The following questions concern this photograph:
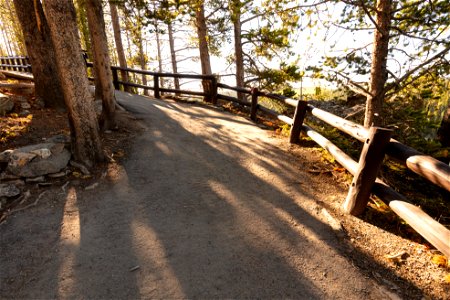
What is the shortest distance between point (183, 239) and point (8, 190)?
3.08 meters

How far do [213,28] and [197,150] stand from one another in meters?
9.13

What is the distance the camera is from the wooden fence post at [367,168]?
3176 mm

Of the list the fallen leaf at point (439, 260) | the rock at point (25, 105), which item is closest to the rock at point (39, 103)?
the rock at point (25, 105)

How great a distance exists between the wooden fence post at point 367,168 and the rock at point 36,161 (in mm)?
5018

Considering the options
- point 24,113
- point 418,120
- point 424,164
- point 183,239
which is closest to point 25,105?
point 24,113

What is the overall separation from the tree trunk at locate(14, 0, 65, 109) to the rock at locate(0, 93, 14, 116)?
0.75 meters

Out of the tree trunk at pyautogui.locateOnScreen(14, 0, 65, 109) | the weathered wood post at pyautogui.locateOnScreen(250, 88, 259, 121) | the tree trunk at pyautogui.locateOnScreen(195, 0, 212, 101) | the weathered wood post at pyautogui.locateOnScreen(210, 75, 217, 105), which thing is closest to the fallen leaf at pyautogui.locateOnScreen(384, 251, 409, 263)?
the weathered wood post at pyautogui.locateOnScreen(250, 88, 259, 121)

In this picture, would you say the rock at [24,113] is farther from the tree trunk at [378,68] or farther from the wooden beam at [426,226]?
the tree trunk at [378,68]

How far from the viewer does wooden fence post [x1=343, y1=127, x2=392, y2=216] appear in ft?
10.4

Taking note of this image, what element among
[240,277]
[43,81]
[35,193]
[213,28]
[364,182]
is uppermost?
[213,28]

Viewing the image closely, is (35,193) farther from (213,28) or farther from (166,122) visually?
(213,28)

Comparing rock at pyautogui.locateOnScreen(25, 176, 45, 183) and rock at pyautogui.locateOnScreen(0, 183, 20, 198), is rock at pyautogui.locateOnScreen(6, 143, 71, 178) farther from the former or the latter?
rock at pyautogui.locateOnScreen(0, 183, 20, 198)

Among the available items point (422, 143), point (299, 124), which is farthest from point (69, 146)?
point (422, 143)

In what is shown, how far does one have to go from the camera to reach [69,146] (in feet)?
16.1
